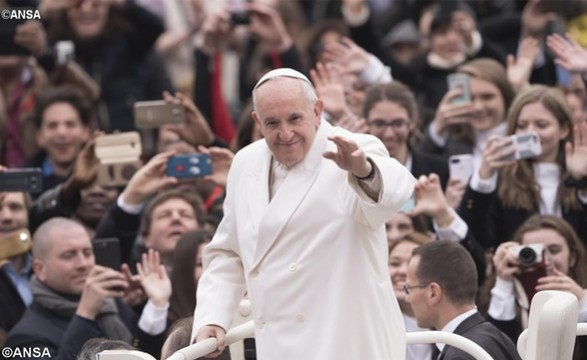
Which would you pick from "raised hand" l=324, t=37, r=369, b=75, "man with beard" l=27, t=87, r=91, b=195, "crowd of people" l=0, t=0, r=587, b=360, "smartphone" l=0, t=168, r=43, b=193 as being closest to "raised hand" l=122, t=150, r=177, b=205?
"crowd of people" l=0, t=0, r=587, b=360

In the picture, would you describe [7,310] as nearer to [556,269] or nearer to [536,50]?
[556,269]

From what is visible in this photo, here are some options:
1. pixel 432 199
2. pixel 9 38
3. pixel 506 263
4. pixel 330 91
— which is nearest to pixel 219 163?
pixel 330 91

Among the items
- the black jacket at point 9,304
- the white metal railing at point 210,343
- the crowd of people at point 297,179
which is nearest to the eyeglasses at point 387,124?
the crowd of people at point 297,179

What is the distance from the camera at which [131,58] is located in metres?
14.3

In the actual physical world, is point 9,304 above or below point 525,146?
below

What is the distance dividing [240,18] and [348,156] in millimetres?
5943

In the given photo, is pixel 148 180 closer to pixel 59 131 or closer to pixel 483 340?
pixel 59 131

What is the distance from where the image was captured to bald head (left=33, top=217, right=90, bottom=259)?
1036 centimetres

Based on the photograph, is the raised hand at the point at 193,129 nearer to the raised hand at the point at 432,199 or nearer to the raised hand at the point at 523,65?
the raised hand at the point at 432,199

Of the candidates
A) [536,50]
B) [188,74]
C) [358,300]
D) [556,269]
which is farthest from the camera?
[188,74]

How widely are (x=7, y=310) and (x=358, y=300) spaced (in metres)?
3.71

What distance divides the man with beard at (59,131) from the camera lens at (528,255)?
4011 mm

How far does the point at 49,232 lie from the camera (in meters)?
10.4

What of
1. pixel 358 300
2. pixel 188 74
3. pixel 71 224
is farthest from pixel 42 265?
pixel 188 74
